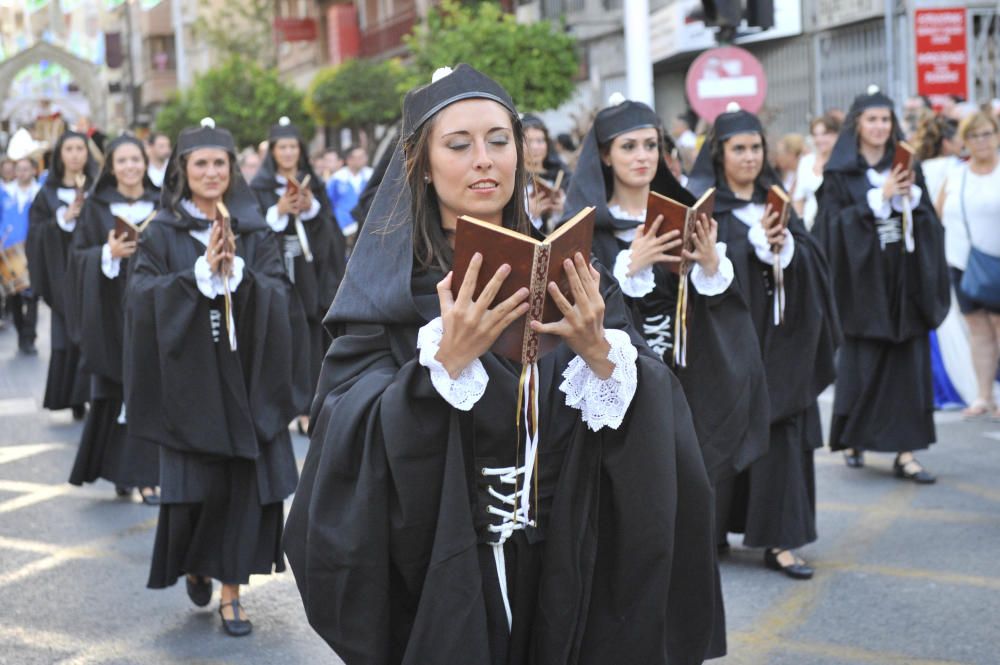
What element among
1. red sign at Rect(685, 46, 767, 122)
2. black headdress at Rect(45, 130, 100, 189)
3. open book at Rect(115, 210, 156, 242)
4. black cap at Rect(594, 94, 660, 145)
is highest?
red sign at Rect(685, 46, 767, 122)

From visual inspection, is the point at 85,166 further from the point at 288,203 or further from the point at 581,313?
the point at 581,313

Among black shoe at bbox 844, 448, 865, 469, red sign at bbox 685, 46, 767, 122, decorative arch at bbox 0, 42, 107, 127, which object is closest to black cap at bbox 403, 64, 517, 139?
black shoe at bbox 844, 448, 865, 469

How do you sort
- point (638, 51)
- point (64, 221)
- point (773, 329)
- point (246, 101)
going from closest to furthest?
point (773, 329) → point (64, 221) → point (638, 51) → point (246, 101)

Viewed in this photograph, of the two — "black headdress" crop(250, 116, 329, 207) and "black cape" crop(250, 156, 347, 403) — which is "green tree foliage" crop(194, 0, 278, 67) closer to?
"black headdress" crop(250, 116, 329, 207)

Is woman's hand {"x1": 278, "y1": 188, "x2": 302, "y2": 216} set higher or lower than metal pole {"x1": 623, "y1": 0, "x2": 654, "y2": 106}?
lower

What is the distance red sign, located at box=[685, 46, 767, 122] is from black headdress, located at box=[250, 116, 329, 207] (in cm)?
343

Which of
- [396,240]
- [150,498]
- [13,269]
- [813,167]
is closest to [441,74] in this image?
[396,240]

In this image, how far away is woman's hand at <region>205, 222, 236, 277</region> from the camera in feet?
18.6

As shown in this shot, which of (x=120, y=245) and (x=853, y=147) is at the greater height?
(x=853, y=147)

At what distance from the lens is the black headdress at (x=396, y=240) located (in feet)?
10.0

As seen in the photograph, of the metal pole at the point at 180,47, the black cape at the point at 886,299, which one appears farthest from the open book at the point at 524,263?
the metal pole at the point at 180,47

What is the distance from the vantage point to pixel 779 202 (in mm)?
6160

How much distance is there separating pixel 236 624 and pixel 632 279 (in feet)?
7.11

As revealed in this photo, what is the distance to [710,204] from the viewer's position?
5.35 meters
